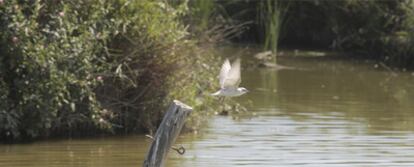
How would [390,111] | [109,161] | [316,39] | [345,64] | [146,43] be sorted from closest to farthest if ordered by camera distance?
[109,161]
[146,43]
[390,111]
[345,64]
[316,39]

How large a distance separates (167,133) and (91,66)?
13.6 feet

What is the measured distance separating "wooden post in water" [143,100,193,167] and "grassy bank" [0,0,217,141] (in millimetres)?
3876

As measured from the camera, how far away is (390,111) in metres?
14.7

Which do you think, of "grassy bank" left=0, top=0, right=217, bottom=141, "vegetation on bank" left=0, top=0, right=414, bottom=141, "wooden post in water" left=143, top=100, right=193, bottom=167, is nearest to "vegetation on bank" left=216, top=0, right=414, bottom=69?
"vegetation on bank" left=0, top=0, right=414, bottom=141

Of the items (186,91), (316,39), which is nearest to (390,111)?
(186,91)

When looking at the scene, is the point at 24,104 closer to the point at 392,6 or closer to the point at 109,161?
the point at 109,161

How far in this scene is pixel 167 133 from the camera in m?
7.71

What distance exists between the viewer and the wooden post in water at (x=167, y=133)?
770cm

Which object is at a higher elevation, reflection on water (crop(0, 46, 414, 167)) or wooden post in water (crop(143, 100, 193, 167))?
wooden post in water (crop(143, 100, 193, 167))

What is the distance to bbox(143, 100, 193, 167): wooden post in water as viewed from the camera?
7703 mm

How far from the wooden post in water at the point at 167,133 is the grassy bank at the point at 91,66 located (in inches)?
153

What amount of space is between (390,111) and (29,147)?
5.24 m

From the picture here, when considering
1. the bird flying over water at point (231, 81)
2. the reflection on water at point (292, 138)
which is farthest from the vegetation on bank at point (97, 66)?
the bird flying over water at point (231, 81)

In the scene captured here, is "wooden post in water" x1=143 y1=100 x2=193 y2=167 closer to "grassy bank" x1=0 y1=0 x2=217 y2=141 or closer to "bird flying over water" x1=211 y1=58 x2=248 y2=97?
"bird flying over water" x1=211 y1=58 x2=248 y2=97
